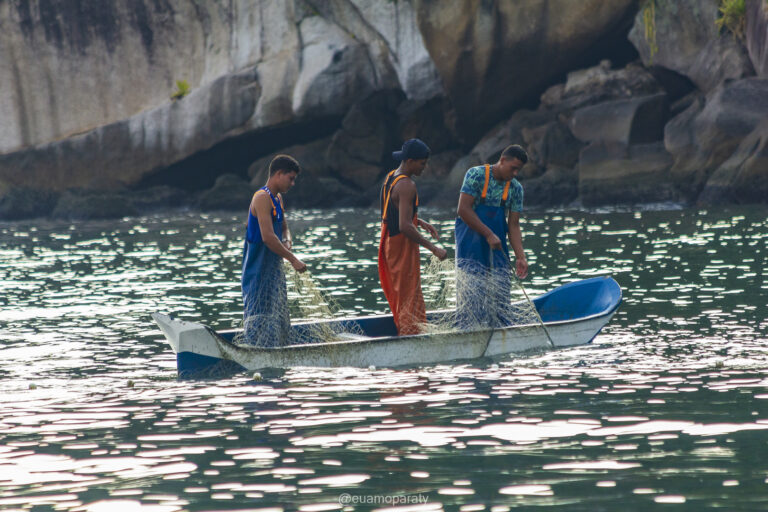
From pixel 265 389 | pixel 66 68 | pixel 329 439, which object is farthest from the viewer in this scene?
pixel 66 68

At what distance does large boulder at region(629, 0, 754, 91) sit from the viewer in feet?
102

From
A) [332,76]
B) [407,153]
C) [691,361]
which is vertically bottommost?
[691,361]

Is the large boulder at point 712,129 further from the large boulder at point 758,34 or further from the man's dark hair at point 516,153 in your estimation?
the man's dark hair at point 516,153

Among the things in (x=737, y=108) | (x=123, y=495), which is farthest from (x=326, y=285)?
(x=737, y=108)

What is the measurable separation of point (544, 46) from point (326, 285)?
1974cm

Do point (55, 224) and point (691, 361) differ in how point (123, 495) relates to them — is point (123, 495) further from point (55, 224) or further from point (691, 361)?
point (55, 224)

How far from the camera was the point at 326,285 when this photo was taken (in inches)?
671

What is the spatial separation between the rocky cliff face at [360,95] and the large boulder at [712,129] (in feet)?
0.17

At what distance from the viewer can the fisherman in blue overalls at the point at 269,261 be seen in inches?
381

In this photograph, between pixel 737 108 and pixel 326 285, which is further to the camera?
pixel 737 108

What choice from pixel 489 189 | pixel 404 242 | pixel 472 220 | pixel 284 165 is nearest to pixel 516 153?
pixel 489 189

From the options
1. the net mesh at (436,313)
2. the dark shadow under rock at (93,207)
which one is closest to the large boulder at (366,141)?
the dark shadow under rock at (93,207)

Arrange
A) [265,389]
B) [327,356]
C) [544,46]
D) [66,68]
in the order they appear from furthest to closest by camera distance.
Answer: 1. [66,68]
2. [544,46]
3. [327,356]
4. [265,389]

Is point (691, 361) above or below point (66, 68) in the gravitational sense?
below
